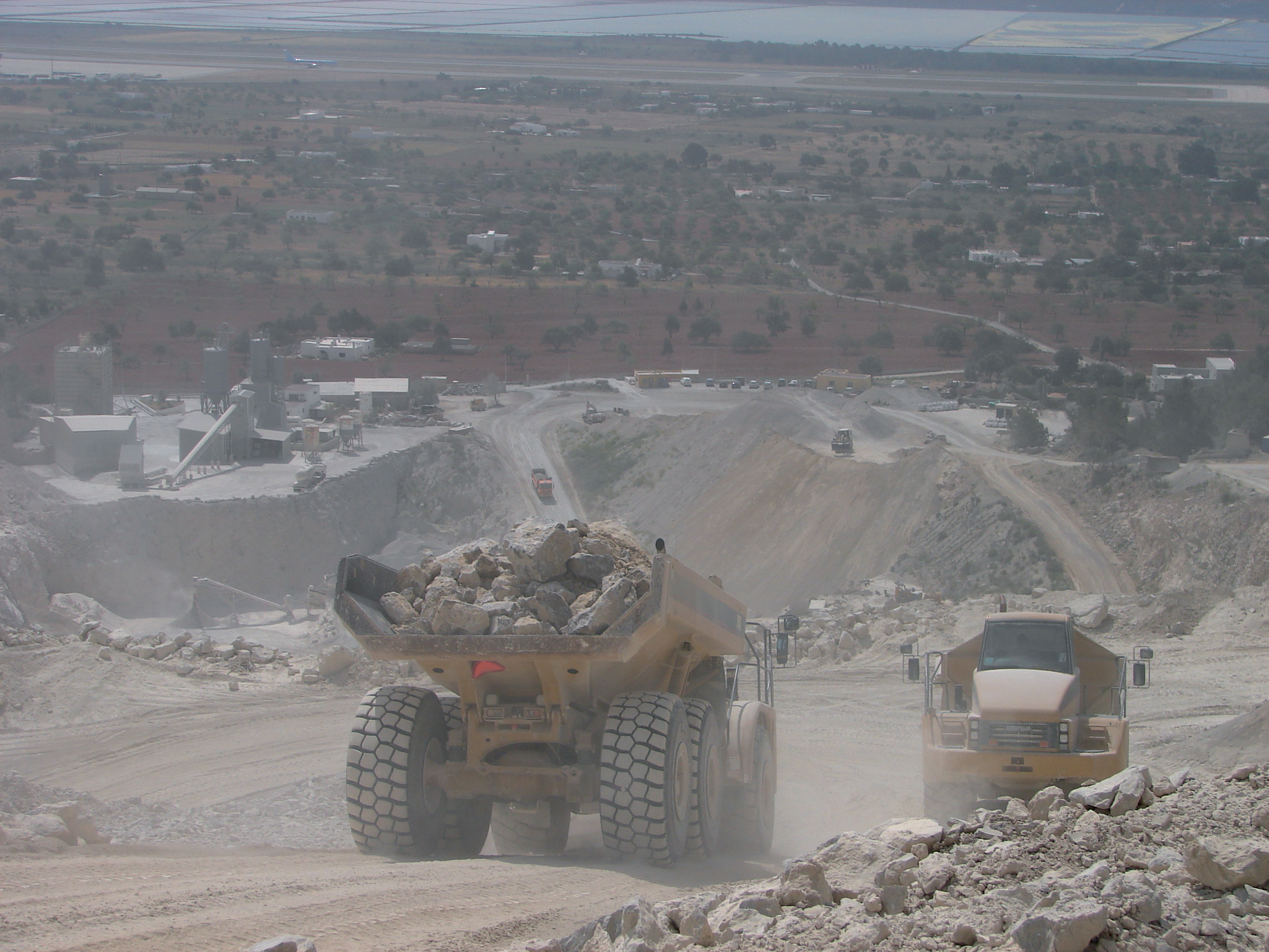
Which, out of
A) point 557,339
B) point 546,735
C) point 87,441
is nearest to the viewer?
point 546,735

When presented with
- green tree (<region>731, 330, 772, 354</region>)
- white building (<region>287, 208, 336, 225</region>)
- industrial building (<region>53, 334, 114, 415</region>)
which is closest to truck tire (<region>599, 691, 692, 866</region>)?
industrial building (<region>53, 334, 114, 415</region>)

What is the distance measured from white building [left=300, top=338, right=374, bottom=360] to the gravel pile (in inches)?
2218

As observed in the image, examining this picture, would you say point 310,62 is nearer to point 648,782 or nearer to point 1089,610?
point 1089,610

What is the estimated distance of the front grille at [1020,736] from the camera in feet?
34.8

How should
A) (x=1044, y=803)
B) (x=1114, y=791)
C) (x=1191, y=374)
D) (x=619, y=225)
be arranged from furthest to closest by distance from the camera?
(x=619, y=225)
(x=1191, y=374)
(x=1044, y=803)
(x=1114, y=791)

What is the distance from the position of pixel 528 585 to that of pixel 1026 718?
440cm

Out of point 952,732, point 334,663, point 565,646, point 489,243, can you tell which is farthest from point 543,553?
point 489,243

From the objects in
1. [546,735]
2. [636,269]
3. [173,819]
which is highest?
[546,735]

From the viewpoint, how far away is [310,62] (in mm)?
146750

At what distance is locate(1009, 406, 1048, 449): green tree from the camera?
4325 cm

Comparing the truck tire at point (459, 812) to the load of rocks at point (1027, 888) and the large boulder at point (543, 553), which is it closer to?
the large boulder at point (543, 553)

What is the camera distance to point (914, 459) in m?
39.7

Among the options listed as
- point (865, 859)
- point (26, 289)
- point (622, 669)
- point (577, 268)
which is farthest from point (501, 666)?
point (577, 268)

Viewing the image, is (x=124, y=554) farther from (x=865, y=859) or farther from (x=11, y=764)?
(x=865, y=859)
